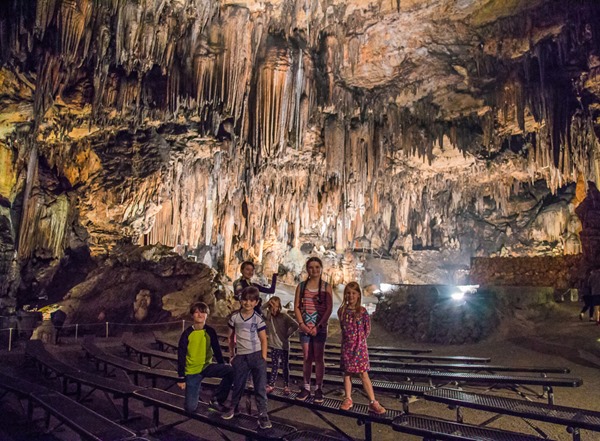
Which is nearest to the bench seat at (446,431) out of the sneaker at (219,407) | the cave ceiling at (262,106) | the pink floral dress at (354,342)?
the pink floral dress at (354,342)

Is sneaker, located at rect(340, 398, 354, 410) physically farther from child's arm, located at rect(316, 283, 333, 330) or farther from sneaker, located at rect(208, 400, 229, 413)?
sneaker, located at rect(208, 400, 229, 413)

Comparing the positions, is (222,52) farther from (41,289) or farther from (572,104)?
(41,289)

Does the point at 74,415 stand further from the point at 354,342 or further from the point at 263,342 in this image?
the point at 354,342

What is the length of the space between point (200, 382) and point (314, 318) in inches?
49.0

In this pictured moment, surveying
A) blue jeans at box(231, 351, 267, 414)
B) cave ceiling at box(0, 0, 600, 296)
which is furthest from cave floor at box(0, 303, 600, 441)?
cave ceiling at box(0, 0, 600, 296)

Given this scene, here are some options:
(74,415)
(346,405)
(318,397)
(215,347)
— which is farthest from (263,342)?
(74,415)

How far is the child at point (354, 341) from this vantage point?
3.63 metres

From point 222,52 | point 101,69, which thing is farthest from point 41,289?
point 222,52

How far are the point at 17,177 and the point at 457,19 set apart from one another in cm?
1537

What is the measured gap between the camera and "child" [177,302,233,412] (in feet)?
11.5

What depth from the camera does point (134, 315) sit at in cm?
1172

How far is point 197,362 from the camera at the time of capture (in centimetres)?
352

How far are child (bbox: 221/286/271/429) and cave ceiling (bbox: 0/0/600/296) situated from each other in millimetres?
7559

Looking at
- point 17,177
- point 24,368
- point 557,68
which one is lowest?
point 24,368
